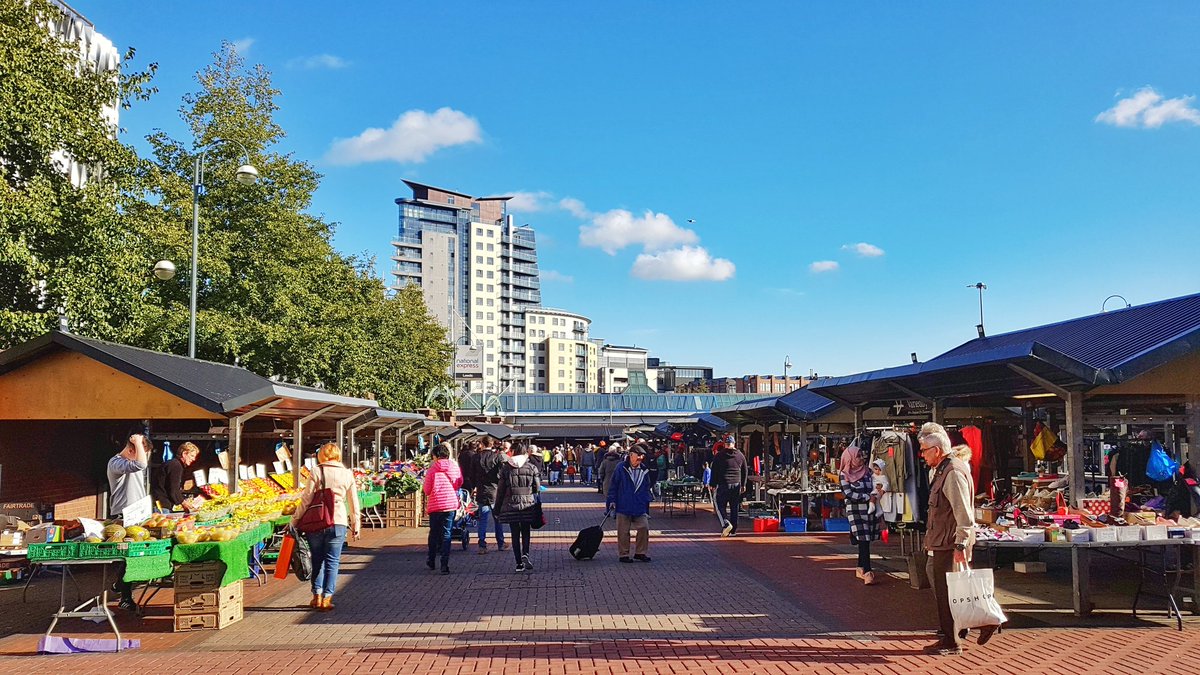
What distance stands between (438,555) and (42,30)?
9.59 m

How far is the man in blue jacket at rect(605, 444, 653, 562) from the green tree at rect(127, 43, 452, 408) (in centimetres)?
995

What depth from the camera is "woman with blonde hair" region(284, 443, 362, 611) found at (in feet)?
31.2

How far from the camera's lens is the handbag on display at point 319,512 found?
9.42m

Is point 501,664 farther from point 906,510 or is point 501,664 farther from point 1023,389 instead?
point 1023,389

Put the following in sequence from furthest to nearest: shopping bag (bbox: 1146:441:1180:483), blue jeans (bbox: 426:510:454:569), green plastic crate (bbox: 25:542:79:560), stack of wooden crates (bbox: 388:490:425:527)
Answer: stack of wooden crates (bbox: 388:490:425:527) < blue jeans (bbox: 426:510:454:569) < shopping bag (bbox: 1146:441:1180:483) < green plastic crate (bbox: 25:542:79:560)

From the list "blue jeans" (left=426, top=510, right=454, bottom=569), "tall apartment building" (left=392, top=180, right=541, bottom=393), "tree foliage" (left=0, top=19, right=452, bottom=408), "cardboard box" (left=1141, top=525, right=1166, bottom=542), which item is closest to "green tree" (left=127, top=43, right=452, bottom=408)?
"tree foliage" (left=0, top=19, right=452, bottom=408)

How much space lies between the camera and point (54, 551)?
27.3 ft

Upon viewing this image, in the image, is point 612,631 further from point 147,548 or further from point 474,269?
point 474,269

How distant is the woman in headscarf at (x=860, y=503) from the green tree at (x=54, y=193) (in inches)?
431

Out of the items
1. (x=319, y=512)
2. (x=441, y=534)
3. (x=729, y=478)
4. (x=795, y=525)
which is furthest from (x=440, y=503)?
(x=795, y=525)

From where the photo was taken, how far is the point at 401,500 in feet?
63.0

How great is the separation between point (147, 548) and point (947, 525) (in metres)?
6.75

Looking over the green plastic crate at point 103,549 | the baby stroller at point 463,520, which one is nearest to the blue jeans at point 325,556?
the green plastic crate at point 103,549

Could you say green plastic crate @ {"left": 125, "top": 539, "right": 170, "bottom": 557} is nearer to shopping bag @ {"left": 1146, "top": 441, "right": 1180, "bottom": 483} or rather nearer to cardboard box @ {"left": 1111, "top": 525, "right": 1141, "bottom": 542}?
cardboard box @ {"left": 1111, "top": 525, "right": 1141, "bottom": 542}
